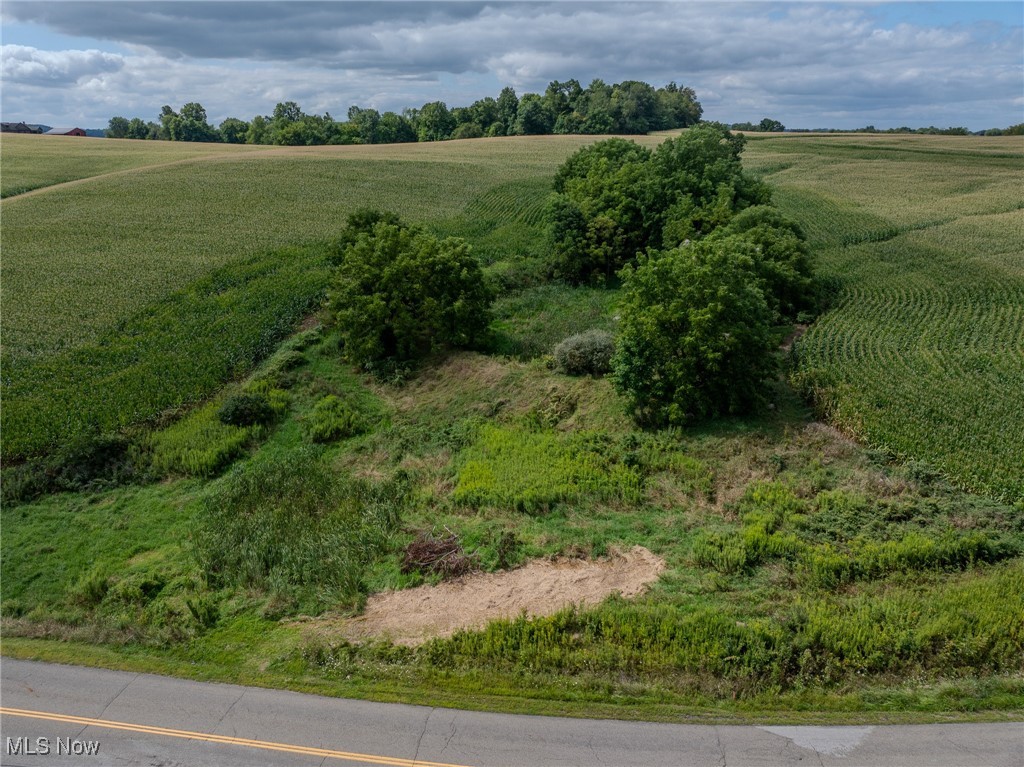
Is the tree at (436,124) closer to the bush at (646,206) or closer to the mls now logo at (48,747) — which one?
the bush at (646,206)

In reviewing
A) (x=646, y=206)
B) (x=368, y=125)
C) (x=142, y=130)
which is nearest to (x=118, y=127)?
(x=142, y=130)

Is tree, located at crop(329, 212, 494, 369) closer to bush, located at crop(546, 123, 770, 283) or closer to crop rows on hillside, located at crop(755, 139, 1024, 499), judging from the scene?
bush, located at crop(546, 123, 770, 283)

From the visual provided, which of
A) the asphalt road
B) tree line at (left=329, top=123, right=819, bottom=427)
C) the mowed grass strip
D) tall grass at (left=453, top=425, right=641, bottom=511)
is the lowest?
the asphalt road

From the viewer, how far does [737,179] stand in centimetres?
4978

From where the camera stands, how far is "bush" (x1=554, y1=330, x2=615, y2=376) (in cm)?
3303

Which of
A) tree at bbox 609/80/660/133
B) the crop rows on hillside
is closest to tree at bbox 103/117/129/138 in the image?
tree at bbox 609/80/660/133

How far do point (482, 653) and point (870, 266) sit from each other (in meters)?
42.0

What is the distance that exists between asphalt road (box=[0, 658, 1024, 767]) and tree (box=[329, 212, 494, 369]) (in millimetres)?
22755

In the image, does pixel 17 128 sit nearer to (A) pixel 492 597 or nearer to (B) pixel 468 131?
(B) pixel 468 131

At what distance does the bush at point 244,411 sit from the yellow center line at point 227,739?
1565 cm

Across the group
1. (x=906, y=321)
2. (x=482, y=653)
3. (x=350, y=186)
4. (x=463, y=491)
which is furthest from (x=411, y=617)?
(x=350, y=186)

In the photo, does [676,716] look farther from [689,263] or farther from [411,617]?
[689,263]

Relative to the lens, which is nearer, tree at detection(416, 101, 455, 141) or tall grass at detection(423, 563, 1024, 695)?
tall grass at detection(423, 563, 1024, 695)

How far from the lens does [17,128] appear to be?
130875 mm
